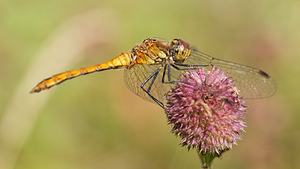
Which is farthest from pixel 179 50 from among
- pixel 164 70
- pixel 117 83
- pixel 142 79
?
pixel 117 83

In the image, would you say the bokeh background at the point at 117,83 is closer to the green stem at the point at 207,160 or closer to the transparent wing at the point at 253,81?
the transparent wing at the point at 253,81

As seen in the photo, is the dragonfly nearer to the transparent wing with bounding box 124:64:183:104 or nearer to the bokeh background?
the transparent wing with bounding box 124:64:183:104

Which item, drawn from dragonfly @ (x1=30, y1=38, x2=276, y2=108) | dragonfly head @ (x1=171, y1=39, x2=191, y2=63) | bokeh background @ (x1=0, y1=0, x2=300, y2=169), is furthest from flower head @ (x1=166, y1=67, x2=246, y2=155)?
bokeh background @ (x1=0, y1=0, x2=300, y2=169)

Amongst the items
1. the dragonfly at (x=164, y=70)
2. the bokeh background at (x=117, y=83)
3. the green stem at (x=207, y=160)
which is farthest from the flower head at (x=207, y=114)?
the bokeh background at (x=117, y=83)

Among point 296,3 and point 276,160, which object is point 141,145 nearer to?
point 276,160

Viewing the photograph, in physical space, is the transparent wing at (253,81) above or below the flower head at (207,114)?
above

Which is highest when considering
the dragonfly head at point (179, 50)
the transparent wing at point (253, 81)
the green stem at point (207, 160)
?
the dragonfly head at point (179, 50)

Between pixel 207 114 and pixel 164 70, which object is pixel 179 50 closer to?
pixel 164 70
